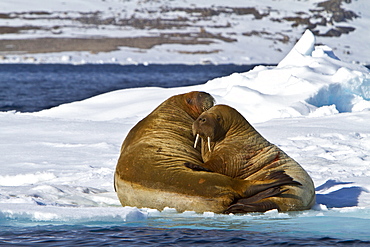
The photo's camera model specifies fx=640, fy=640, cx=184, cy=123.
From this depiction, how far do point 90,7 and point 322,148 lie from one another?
10615 cm

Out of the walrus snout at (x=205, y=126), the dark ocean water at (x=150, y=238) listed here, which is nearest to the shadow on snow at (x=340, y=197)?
the walrus snout at (x=205, y=126)

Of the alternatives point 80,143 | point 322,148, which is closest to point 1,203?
point 80,143

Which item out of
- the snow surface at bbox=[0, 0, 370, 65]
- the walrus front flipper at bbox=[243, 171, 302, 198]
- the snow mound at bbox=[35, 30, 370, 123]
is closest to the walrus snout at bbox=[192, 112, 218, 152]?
the walrus front flipper at bbox=[243, 171, 302, 198]

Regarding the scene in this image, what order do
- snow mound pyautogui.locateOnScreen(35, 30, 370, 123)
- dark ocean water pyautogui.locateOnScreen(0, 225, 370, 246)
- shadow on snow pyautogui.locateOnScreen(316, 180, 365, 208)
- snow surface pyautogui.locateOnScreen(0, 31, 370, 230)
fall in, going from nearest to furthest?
dark ocean water pyautogui.locateOnScreen(0, 225, 370, 246), snow surface pyautogui.locateOnScreen(0, 31, 370, 230), shadow on snow pyautogui.locateOnScreen(316, 180, 365, 208), snow mound pyautogui.locateOnScreen(35, 30, 370, 123)

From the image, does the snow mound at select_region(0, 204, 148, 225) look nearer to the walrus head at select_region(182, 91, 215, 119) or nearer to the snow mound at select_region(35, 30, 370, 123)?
the walrus head at select_region(182, 91, 215, 119)

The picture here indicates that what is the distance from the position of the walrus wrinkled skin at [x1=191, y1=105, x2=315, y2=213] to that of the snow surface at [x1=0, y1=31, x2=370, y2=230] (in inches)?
5.2

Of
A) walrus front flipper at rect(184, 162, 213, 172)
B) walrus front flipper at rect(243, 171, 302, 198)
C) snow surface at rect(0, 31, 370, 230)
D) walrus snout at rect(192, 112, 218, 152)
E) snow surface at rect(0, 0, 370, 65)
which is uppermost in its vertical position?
walrus snout at rect(192, 112, 218, 152)

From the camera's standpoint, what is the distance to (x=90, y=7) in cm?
11156

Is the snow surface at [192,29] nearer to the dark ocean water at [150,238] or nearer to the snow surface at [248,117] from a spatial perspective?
the snow surface at [248,117]

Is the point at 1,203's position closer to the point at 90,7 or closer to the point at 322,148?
the point at 322,148

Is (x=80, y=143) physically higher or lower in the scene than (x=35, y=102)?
higher

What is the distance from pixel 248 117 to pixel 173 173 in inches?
257

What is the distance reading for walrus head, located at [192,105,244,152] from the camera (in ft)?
20.0

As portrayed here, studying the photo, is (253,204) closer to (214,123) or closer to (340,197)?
(214,123)
